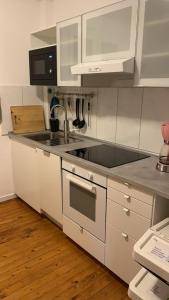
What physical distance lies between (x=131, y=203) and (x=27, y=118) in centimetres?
181

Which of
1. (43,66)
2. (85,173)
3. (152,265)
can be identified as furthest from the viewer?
(43,66)

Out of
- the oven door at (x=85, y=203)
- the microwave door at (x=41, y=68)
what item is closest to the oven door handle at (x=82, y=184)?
the oven door at (x=85, y=203)

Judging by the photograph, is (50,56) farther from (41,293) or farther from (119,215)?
(41,293)

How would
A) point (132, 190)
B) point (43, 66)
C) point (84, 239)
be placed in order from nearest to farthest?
point (132, 190)
point (84, 239)
point (43, 66)

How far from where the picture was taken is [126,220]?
1515mm

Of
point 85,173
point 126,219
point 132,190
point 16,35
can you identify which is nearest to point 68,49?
point 16,35

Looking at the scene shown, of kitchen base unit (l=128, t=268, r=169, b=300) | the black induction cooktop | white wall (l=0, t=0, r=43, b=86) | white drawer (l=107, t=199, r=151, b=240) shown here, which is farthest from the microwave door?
kitchen base unit (l=128, t=268, r=169, b=300)

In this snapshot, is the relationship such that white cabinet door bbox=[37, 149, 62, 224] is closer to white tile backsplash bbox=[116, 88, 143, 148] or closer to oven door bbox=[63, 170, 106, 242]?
oven door bbox=[63, 170, 106, 242]

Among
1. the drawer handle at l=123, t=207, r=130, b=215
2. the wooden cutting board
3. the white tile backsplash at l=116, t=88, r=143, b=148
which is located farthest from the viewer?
the wooden cutting board

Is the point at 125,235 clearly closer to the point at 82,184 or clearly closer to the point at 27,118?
the point at 82,184

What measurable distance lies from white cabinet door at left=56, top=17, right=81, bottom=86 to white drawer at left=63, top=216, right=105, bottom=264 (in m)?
1.23

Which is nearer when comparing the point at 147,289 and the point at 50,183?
the point at 147,289

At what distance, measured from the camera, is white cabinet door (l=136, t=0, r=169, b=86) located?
1402 mm

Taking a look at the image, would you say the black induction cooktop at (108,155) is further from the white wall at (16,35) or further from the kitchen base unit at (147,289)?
the white wall at (16,35)
